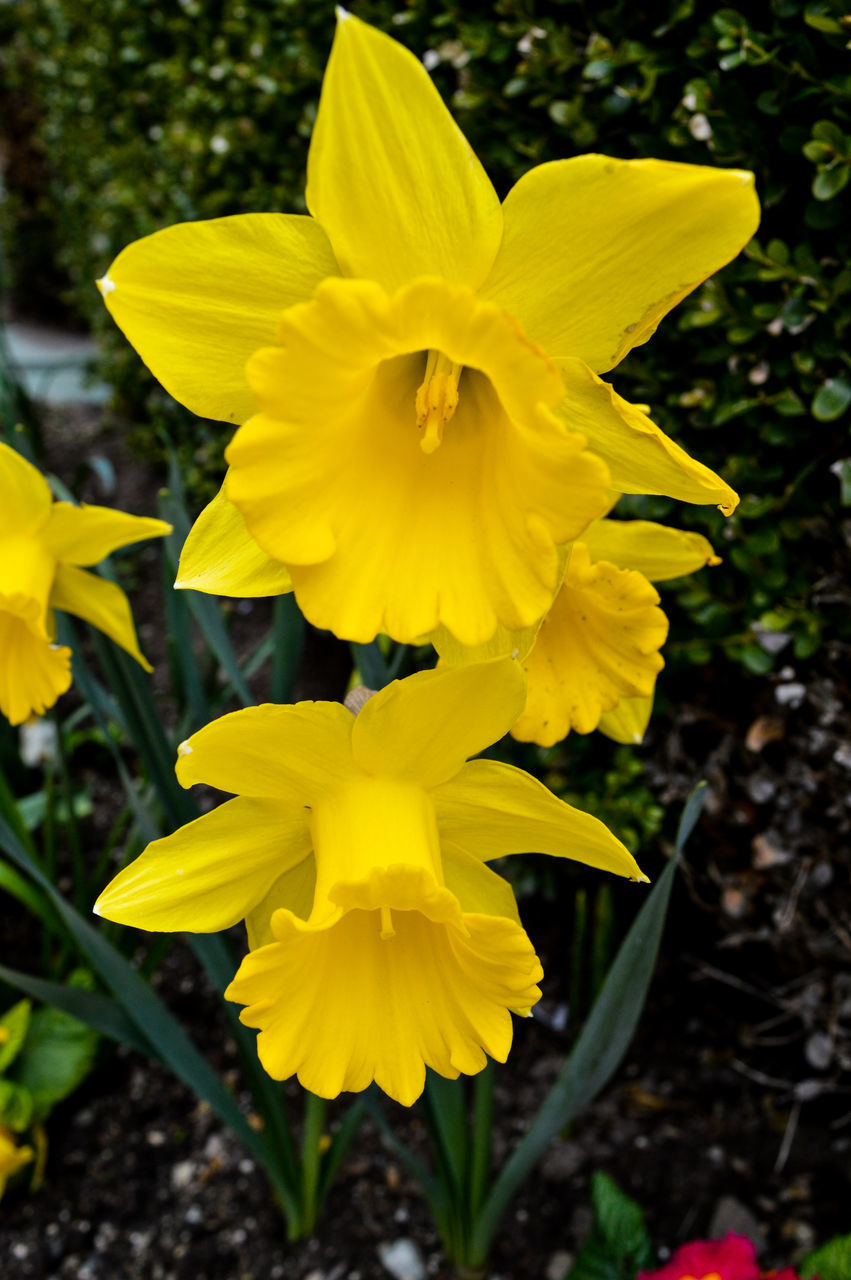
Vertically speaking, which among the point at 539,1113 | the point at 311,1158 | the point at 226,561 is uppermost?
the point at 226,561

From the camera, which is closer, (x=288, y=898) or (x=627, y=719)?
(x=288, y=898)

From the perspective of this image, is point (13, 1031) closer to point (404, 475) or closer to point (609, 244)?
point (404, 475)

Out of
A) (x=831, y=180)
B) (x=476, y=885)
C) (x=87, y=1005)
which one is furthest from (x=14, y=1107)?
(x=831, y=180)

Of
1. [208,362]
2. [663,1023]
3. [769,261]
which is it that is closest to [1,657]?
[208,362]

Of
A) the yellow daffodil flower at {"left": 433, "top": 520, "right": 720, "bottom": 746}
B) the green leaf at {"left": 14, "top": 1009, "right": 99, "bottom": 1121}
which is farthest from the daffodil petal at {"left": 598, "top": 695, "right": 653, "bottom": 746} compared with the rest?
the green leaf at {"left": 14, "top": 1009, "right": 99, "bottom": 1121}

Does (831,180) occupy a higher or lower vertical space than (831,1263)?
higher
